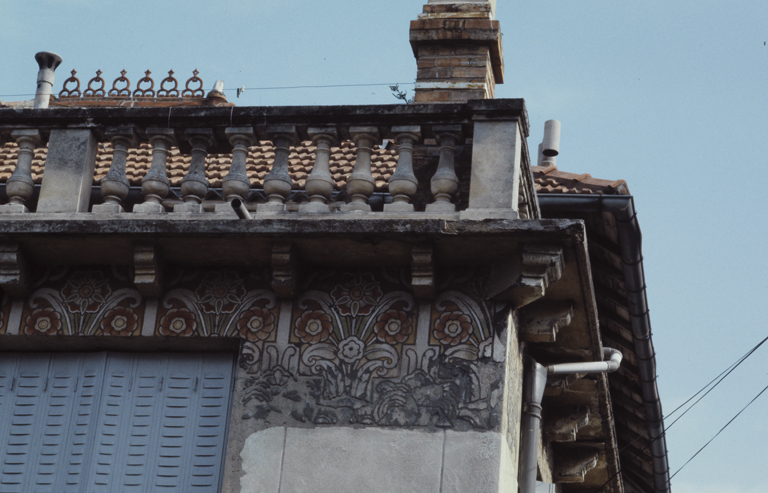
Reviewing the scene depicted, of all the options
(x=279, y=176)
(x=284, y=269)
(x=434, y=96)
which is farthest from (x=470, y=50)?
(x=284, y=269)

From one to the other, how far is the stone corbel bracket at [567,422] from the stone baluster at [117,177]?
4.21 meters

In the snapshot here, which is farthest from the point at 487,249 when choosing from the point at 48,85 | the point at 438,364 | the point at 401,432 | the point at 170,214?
the point at 48,85

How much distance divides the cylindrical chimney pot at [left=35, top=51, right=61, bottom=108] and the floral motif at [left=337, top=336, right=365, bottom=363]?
28.3ft

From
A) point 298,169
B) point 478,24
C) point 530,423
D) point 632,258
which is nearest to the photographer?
point 530,423

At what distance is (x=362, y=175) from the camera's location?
6.65 metres

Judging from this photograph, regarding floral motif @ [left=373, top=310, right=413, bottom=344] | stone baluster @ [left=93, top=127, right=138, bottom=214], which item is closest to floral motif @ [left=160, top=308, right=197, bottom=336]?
stone baluster @ [left=93, top=127, right=138, bottom=214]

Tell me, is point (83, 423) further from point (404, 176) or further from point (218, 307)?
point (404, 176)

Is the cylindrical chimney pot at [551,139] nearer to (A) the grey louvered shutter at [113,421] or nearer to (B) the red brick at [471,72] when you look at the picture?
(B) the red brick at [471,72]

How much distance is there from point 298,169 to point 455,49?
72.2 inches

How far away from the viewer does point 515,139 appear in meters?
6.54

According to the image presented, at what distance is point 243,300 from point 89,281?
1.02m

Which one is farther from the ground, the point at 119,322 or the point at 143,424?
the point at 119,322

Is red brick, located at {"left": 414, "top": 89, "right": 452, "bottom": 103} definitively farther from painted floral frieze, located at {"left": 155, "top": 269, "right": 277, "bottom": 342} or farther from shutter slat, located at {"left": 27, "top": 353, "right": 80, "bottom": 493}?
shutter slat, located at {"left": 27, "top": 353, "right": 80, "bottom": 493}

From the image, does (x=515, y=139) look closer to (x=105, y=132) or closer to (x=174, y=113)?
(x=174, y=113)
